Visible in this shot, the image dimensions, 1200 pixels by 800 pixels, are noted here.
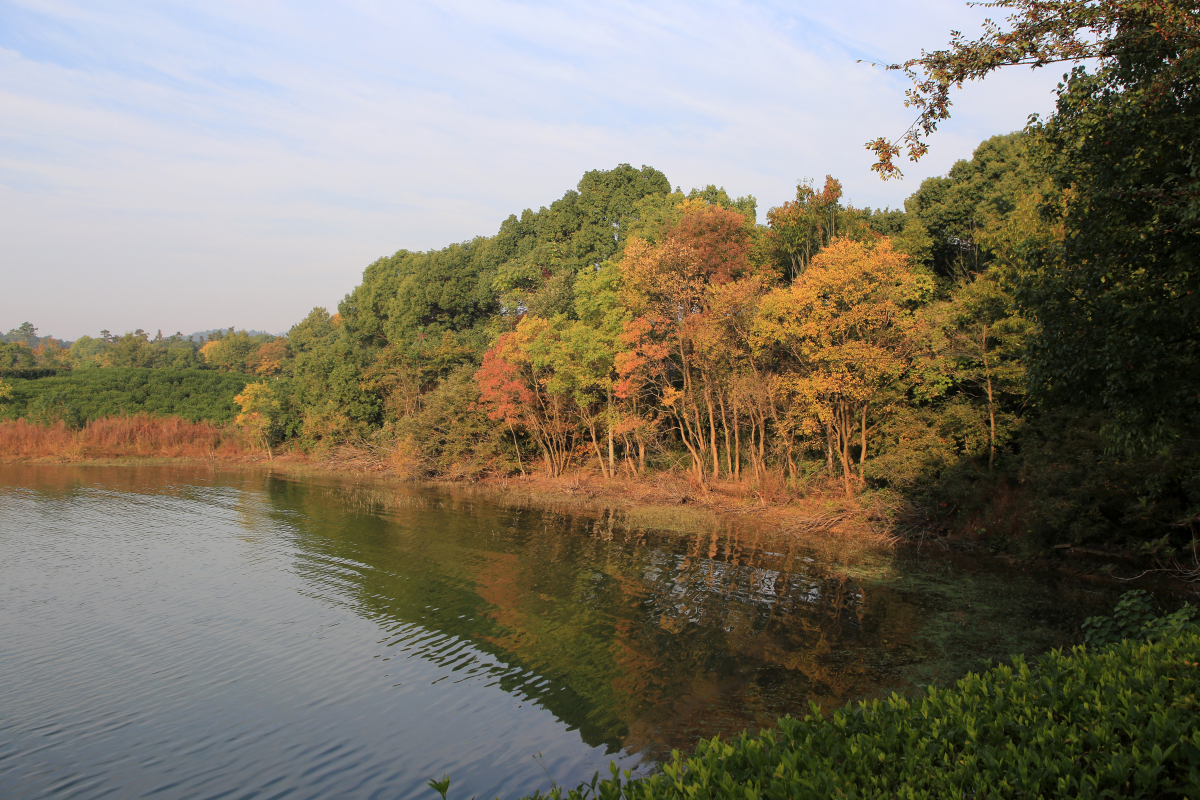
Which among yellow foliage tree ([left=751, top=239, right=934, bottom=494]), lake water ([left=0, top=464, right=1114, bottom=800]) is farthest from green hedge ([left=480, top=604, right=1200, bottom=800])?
yellow foliage tree ([left=751, top=239, right=934, bottom=494])

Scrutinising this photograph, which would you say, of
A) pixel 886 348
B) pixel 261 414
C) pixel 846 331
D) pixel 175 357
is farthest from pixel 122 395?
pixel 886 348

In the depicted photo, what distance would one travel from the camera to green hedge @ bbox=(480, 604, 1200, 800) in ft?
12.8

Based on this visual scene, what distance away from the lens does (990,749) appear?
13.9 feet

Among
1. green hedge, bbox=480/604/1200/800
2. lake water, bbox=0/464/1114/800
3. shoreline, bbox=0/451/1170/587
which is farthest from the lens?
shoreline, bbox=0/451/1170/587

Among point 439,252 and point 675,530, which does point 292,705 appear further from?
point 439,252

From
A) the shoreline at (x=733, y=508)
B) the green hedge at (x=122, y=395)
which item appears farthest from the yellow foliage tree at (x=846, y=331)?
the green hedge at (x=122, y=395)

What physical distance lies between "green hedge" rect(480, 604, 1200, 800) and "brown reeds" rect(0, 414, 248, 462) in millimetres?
52624

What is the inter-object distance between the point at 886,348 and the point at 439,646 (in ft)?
53.7

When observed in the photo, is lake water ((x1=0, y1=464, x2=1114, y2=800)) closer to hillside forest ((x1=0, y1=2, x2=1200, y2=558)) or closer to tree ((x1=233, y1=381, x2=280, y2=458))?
hillside forest ((x1=0, y1=2, x2=1200, y2=558))

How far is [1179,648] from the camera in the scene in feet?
18.8

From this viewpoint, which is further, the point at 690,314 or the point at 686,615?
the point at 690,314

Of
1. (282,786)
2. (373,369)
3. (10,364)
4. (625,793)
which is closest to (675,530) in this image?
(282,786)

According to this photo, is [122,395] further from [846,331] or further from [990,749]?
[990,749]

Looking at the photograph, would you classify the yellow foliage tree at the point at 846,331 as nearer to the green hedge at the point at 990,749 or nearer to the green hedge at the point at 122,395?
the green hedge at the point at 990,749
